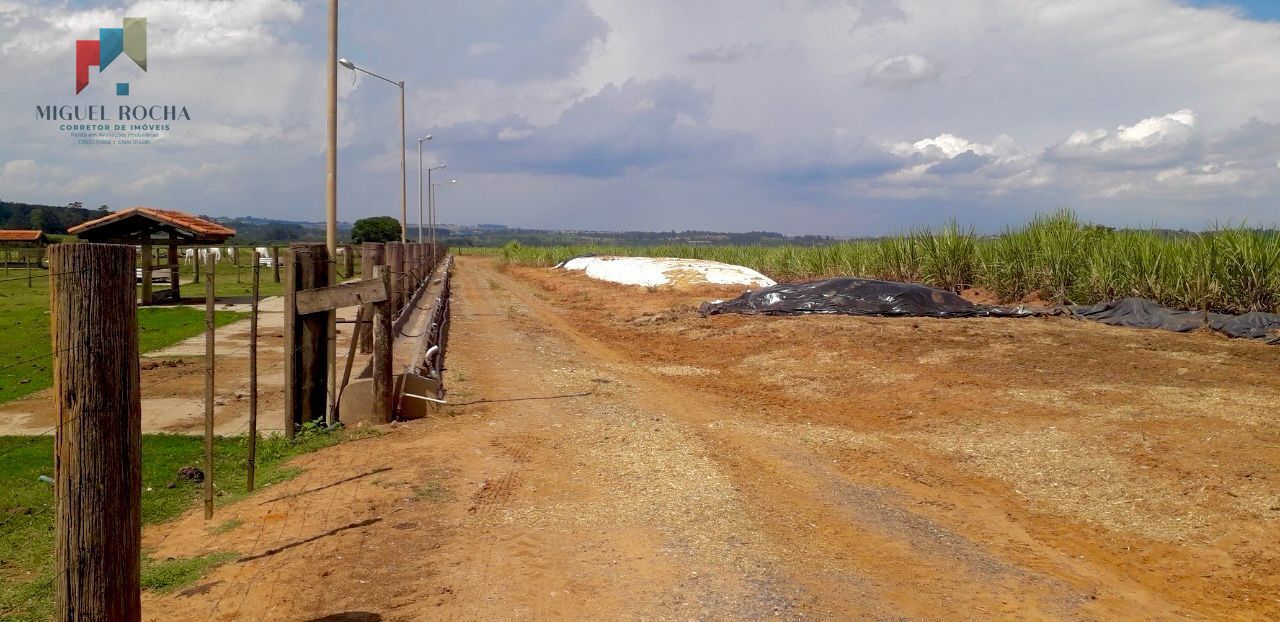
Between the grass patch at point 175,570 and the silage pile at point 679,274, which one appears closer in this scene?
the grass patch at point 175,570

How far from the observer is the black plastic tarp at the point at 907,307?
54.6ft

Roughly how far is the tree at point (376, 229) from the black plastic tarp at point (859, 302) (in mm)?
65973

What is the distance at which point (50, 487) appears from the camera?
23.0ft

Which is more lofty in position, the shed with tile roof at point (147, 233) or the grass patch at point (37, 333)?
the shed with tile roof at point (147, 233)

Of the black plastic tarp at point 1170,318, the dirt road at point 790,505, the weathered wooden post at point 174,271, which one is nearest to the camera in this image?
the dirt road at point 790,505

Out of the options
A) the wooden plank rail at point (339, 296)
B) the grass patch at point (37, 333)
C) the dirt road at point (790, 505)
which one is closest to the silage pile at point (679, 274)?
the grass patch at point (37, 333)

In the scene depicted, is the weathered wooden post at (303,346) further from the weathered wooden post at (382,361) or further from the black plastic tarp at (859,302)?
the black plastic tarp at (859,302)

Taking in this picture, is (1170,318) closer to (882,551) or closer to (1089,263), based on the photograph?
(1089,263)

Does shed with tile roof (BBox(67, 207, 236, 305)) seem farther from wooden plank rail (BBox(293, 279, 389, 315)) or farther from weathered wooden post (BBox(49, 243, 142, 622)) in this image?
weathered wooden post (BBox(49, 243, 142, 622))

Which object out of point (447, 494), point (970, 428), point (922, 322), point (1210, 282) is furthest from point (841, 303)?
point (447, 494)

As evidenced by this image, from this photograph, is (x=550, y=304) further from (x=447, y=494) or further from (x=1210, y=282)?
(x=447, y=494)

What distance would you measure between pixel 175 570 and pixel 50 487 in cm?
256

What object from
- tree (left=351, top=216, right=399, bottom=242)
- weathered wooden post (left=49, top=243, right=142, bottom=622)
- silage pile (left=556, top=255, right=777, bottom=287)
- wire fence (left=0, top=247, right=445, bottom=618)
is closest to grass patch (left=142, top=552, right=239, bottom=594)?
wire fence (left=0, top=247, right=445, bottom=618)

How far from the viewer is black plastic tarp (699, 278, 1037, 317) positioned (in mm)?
19656
